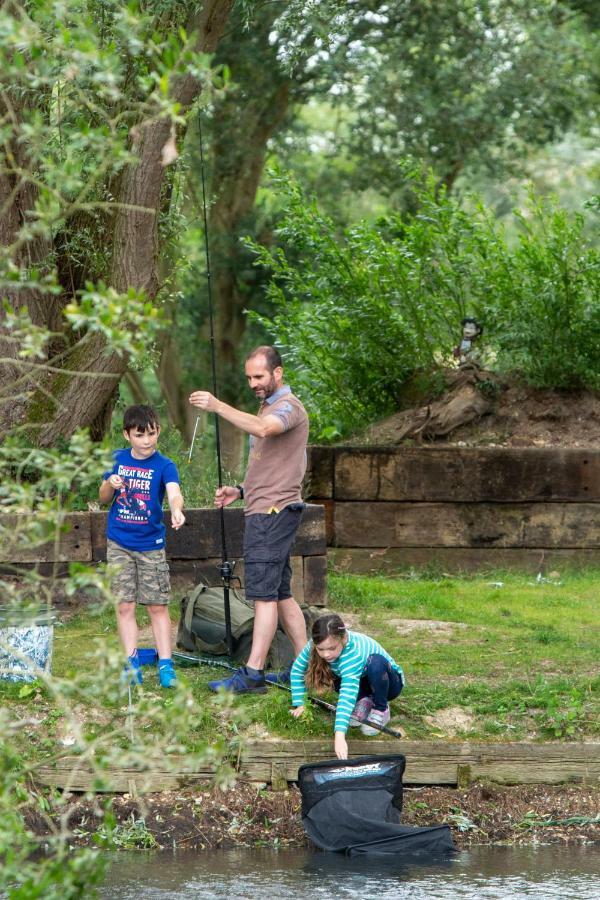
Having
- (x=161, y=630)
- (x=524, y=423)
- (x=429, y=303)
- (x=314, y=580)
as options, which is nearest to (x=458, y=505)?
(x=524, y=423)

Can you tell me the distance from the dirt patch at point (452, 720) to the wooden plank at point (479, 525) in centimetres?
438

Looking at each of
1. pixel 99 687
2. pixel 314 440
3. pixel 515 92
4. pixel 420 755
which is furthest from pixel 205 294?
pixel 99 687

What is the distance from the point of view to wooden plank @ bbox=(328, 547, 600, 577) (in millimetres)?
11094

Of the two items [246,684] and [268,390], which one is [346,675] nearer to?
[246,684]

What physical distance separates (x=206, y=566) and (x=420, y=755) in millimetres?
3087

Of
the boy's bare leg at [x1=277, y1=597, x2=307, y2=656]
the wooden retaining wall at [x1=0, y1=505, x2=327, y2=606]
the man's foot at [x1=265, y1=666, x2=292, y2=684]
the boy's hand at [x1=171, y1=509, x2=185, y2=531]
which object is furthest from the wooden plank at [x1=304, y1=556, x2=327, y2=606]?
the boy's hand at [x1=171, y1=509, x2=185, y2=531]

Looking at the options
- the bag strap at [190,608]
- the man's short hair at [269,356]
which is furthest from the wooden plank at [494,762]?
the man's short hair at [269,356]

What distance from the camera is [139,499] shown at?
7062 millimetres

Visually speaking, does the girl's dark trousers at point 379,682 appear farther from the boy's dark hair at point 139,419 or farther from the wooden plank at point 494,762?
the boy's dark hair at point 139,419

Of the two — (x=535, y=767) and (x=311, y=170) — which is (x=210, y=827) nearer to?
(x=535, y=767)

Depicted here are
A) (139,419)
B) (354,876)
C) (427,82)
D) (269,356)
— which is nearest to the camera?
(354,876)

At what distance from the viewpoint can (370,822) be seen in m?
5.94

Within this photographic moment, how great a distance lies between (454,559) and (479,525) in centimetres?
36

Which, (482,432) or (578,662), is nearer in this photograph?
(578,662)
